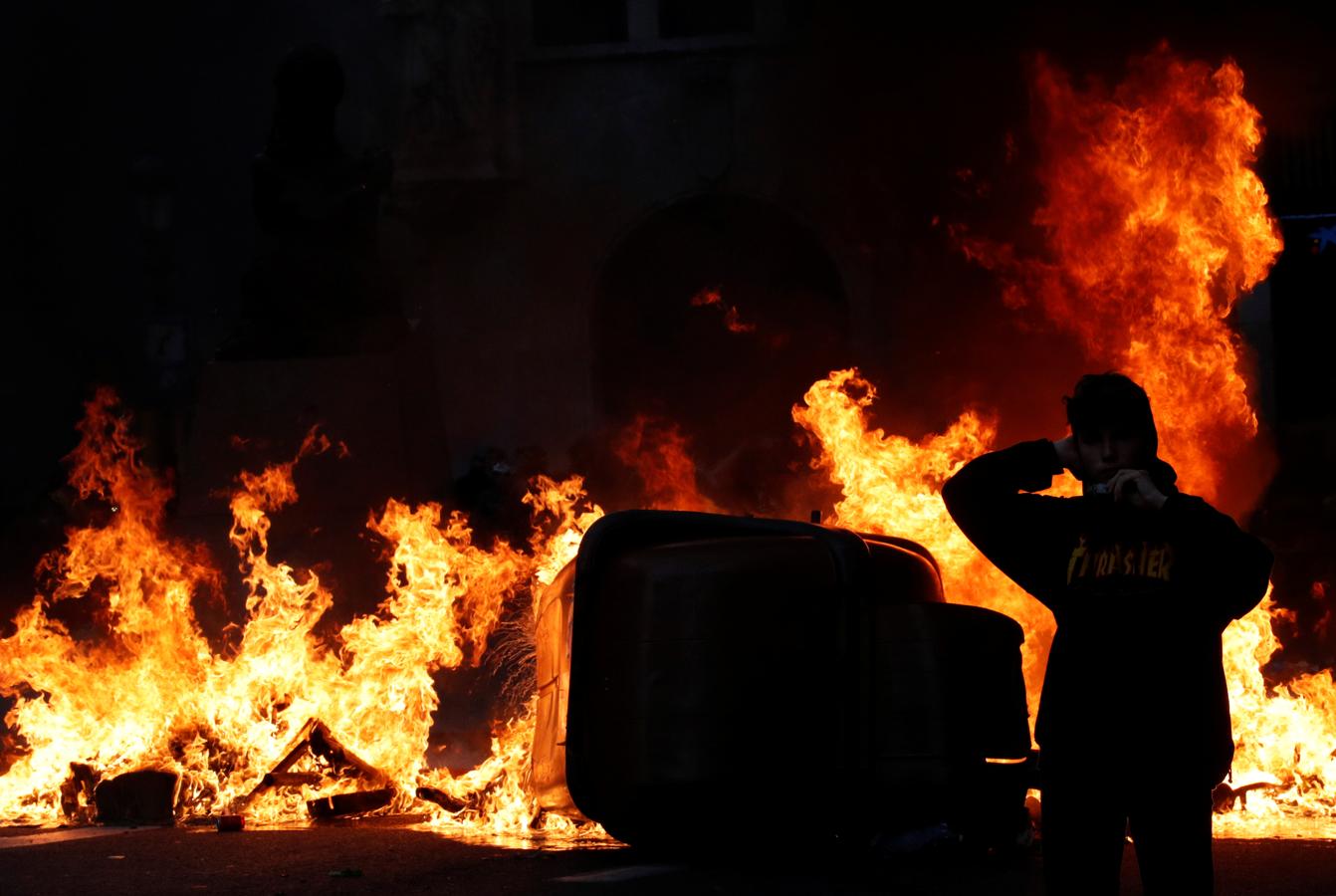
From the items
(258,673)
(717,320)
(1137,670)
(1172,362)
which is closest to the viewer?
(1137,670)

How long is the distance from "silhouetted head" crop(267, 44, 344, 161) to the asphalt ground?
22.3 ft

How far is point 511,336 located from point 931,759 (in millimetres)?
15230

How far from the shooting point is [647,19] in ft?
66.0

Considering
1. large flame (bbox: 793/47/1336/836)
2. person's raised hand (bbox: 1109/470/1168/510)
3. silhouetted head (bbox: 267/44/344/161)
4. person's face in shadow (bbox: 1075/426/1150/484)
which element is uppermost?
silhouetted head (bbox: 267/44/344/161)

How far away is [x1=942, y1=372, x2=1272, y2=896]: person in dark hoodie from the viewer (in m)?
3.32

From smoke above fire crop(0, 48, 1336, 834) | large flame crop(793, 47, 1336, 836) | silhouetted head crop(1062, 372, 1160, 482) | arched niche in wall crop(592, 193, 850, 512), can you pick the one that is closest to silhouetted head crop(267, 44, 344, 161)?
smoke above fire crop(0, 48, 1336, 834)

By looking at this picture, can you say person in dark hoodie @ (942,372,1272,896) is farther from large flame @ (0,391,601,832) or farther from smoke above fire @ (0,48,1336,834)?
large flame @ (0,391,601,832)

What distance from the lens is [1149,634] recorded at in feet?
11.0

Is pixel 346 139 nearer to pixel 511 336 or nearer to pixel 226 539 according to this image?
pixel 511 336

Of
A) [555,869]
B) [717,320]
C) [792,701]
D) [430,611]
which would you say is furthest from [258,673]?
[717,320]

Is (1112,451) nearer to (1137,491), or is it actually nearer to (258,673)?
(1137,491)

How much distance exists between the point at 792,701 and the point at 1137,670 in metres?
2.32

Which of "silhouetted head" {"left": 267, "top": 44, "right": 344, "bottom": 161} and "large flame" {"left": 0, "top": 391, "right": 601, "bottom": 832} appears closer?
"large flame" {"left": 0, "top": 391, "right": 601, "bottom": 832}

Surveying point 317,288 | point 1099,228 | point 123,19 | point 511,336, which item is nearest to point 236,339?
point 317,288
